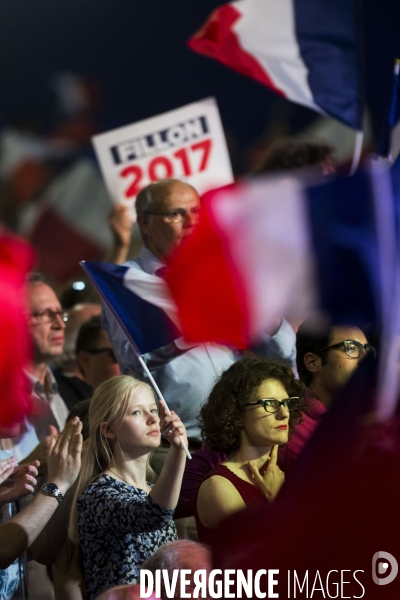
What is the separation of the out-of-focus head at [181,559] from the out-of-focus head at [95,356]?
2239 millimetres

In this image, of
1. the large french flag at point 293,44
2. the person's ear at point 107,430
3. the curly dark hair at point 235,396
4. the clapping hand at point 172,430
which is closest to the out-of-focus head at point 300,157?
the large french flag at point 293,44

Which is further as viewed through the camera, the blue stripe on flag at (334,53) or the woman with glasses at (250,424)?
the blue stripe on flag at (334,53)

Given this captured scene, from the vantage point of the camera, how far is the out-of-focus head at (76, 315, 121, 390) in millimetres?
4828

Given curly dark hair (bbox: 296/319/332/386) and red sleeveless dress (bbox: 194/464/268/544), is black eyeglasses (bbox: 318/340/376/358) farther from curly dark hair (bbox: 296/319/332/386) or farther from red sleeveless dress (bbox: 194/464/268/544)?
red sleeveless dress (bbox: 194/464/268/544)

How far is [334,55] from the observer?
632cm

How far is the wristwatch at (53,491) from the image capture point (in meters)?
3.37

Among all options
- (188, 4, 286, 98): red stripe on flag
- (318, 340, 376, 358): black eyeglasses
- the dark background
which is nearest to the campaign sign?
(188, 4, 286, 98): red stripe on flag

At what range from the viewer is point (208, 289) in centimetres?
241

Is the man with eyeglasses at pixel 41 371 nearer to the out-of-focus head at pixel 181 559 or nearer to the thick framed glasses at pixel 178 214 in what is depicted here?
the thick framed glasses at pixel 178 214

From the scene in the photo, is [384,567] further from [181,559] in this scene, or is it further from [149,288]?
[149,288]

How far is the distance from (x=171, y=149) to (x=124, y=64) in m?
3.70

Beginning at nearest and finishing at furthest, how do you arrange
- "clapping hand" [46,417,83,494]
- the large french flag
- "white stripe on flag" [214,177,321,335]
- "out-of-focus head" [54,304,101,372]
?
"white stripe on flag" [214,177,321,335], "clapping hand" [46,417,83,494], "out-of-focus head" [54,304,101,372], the large french flag

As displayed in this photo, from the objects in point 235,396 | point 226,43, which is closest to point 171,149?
point 226,43

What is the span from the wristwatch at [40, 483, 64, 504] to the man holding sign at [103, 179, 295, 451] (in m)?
0.89
